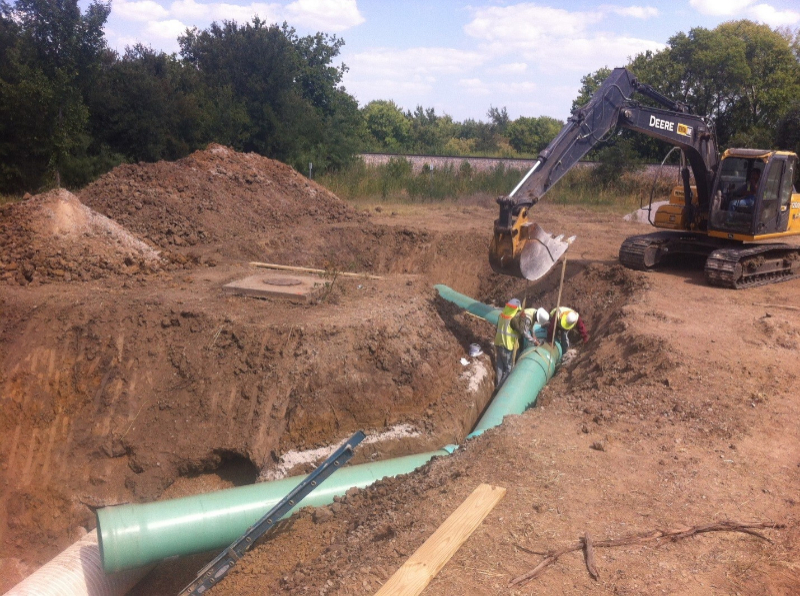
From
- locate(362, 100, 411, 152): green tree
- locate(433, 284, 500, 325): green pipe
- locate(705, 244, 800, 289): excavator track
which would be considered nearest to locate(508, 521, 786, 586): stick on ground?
locate(433, 284, 500, 325): green pipe

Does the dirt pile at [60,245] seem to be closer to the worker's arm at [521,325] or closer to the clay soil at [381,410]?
the clay soil at [381,410]

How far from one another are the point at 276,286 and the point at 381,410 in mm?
2706

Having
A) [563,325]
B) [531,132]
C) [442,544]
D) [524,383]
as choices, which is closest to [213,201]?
[563,325]

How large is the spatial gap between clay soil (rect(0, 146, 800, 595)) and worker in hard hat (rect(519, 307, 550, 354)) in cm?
70

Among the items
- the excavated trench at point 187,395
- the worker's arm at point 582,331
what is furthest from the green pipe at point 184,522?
the worker's arm at point 582,331

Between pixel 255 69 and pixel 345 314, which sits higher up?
pixel 255 69

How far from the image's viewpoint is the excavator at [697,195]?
9016mm

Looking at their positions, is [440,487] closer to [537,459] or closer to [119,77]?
[537,459]

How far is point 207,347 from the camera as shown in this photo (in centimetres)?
853

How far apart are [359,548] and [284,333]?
162 inches

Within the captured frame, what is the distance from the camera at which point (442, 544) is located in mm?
4270

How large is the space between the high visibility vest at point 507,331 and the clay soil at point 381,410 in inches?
28.8

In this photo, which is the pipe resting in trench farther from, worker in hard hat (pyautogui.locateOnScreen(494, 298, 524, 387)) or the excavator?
the excavator

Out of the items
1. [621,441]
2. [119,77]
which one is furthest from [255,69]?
[621,441]
